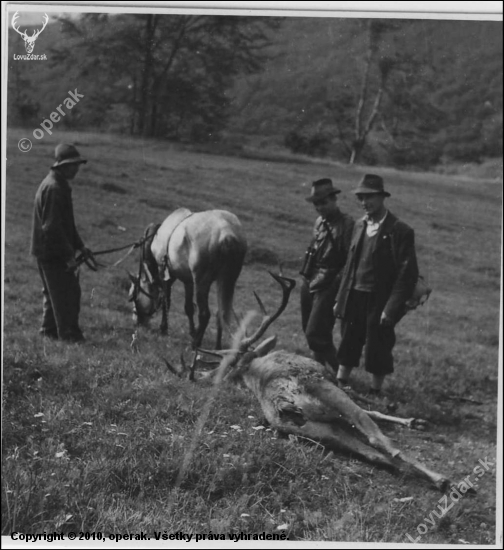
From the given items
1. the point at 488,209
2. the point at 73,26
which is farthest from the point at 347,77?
the point at 73,26

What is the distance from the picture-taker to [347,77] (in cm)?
491

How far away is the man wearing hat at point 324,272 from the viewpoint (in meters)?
5.05

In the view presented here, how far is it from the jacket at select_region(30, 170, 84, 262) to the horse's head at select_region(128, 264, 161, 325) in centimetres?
55

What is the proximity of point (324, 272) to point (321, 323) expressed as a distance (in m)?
0.39

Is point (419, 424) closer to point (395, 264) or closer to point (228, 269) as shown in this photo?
point (395, 264)

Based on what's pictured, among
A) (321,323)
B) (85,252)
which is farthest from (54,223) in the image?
(321,323)

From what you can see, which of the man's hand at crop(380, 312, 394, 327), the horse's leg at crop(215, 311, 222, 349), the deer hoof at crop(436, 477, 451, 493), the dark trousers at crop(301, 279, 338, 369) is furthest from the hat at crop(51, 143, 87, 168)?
the deer hoof at crop(436, 477, 451, 493)

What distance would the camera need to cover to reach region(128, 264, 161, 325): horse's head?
16.8 ft

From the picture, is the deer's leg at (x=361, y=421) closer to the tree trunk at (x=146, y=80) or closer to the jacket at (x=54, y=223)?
the jacket at (x=54, y=223)

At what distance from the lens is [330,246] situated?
506 cm

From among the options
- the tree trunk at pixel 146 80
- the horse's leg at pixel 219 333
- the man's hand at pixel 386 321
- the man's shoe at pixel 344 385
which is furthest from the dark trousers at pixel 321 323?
the tree trunk at pixel 146 80

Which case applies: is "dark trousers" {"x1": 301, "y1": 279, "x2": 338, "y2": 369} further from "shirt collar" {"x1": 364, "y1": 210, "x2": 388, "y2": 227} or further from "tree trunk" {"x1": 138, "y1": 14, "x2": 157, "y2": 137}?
"tree trunk" {"x1": 138, "y1": 14, "x2": 157, "y2": 137}

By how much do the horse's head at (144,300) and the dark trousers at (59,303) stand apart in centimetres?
42

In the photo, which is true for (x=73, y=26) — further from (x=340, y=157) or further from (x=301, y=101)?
(x=340, y=157)
